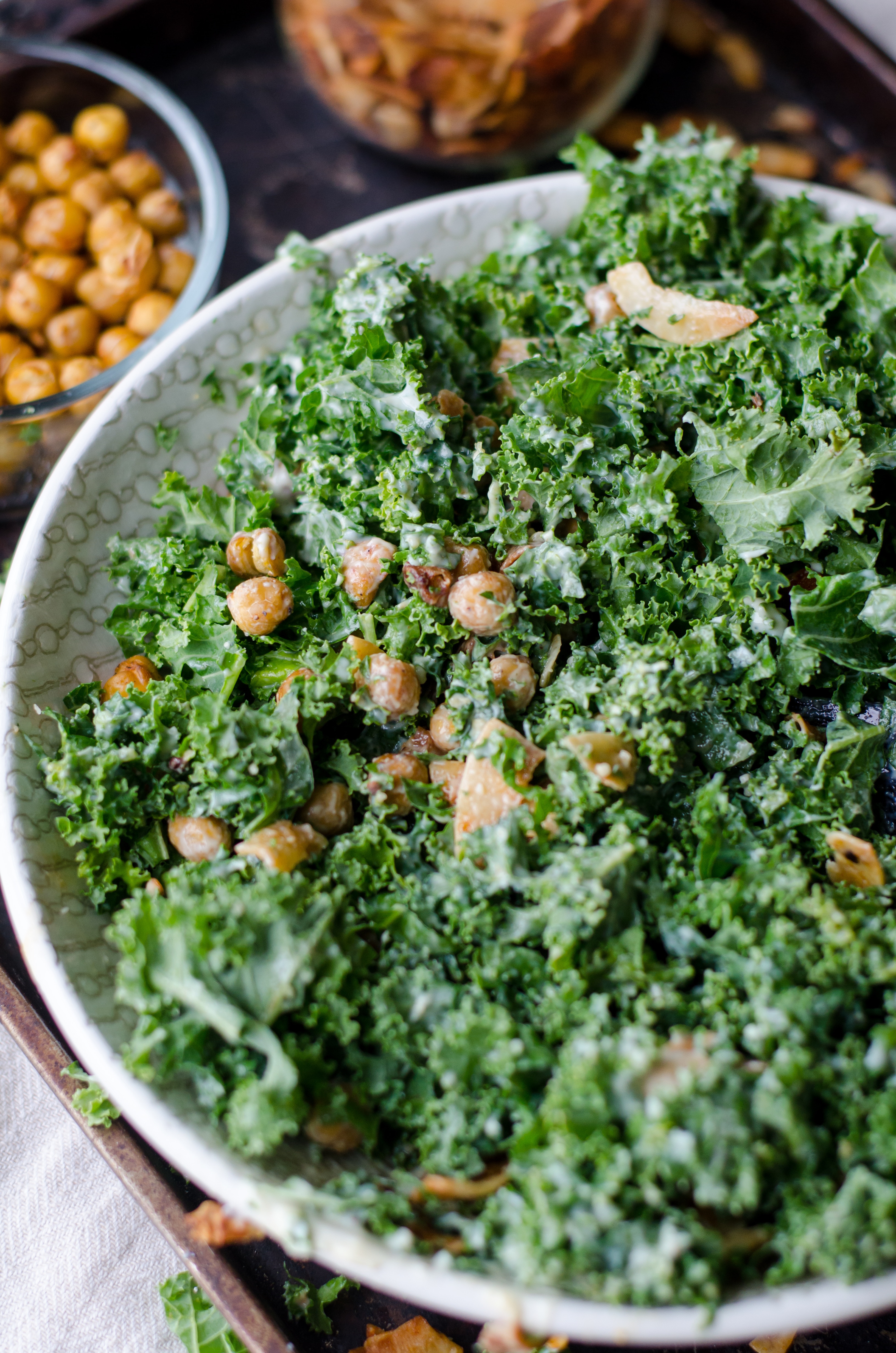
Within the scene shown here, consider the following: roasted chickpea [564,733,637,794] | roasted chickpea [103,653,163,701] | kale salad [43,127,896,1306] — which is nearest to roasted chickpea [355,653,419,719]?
kale salad [43,127,896,1306]

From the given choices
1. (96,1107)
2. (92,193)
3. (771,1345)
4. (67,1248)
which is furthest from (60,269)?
(771,1345)

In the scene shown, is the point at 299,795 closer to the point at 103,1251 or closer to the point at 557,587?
the point at 557,587

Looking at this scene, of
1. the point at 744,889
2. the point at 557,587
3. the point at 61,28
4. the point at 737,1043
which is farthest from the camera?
the point at 61,28

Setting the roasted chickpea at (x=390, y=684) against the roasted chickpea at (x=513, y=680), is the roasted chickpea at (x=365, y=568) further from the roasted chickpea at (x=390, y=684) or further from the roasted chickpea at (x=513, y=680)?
the roasted chickpea at (x=513, y=680)

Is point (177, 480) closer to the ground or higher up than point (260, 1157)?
higher up

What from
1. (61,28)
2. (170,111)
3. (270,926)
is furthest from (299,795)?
(61,28)

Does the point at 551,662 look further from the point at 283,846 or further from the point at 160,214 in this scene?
the point at 160,214

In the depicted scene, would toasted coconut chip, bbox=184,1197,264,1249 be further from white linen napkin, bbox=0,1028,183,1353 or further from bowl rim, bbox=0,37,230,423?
bowl rim, bbox=0,37,230,423
